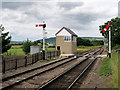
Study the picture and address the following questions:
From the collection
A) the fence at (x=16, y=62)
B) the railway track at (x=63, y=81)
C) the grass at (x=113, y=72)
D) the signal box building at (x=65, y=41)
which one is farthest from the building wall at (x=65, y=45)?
the railway track at (x=63, y=81)

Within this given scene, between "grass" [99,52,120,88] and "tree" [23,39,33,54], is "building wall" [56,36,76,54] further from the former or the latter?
"grass" [99,52,120,88]

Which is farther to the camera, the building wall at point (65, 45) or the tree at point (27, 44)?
the building wall at point (65, 45)

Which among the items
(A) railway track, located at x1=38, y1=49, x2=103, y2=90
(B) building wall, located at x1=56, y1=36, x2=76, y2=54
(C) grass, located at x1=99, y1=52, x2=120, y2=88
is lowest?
(A) railway track, located at x1=38, y1=49, x2=103, y2=90

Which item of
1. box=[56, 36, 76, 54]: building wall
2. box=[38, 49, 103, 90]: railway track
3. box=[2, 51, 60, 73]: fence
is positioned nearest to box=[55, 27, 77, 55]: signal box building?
box=[56, 36, 76, 54]: building wall

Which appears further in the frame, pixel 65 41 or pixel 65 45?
pixel 65 41

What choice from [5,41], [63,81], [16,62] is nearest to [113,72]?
[63,81]

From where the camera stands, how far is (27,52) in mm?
30141

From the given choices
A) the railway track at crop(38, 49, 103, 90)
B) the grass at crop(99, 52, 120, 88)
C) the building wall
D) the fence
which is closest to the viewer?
the grass at crop(99, 52, 120, 88)

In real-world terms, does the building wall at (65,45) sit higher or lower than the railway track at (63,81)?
higher

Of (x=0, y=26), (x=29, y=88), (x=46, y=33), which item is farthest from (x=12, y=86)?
(x=0, y=26)

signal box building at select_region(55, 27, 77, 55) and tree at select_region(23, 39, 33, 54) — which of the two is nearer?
tree at select_region(23, 39, 33, 54)

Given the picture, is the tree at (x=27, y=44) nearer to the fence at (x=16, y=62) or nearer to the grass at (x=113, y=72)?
the fence at (x=16, y=62)

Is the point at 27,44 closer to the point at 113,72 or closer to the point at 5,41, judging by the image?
the point at 5,41

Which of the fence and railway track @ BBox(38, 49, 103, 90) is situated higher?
the fence
